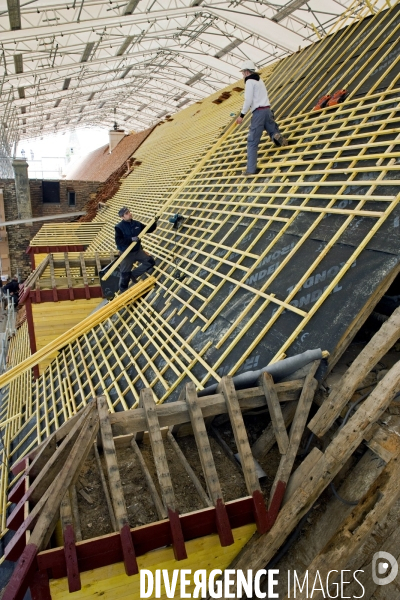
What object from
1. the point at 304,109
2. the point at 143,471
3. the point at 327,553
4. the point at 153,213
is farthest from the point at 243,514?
the point at 153,213

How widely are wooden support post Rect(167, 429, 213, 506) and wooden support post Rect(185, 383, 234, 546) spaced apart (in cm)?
10

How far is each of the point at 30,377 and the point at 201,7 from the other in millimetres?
17326

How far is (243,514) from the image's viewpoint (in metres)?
3.32

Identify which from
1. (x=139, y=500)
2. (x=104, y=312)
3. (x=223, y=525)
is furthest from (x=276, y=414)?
(x=104, y=312)

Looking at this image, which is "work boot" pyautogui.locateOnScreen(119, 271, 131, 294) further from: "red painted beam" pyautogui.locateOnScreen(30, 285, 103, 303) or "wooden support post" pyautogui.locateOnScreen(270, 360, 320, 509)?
"wooden support post" pyautogui.locateOnScreen(270, 360, 320, 509)

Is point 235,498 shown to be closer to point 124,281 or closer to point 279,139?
point 124,281

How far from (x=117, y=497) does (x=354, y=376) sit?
6.44ft

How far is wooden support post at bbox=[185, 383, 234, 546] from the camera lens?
10.5 ft

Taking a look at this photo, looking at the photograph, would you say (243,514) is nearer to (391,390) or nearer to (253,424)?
(253,424)

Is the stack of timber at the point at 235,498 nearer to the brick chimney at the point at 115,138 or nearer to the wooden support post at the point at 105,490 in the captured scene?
the wooden support post at the point at 105,490

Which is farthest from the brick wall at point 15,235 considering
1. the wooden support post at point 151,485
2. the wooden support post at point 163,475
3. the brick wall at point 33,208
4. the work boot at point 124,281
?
the wooden support post at point 163,475

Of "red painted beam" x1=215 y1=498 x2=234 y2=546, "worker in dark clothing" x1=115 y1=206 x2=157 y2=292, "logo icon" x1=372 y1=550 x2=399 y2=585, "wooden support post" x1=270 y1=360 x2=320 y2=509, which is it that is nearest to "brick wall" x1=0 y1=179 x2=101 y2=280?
"worker in dark clothing" x1=115 y1=206 x2=157 y2=292

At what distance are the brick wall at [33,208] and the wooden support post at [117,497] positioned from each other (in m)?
19.8

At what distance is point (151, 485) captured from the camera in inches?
139
